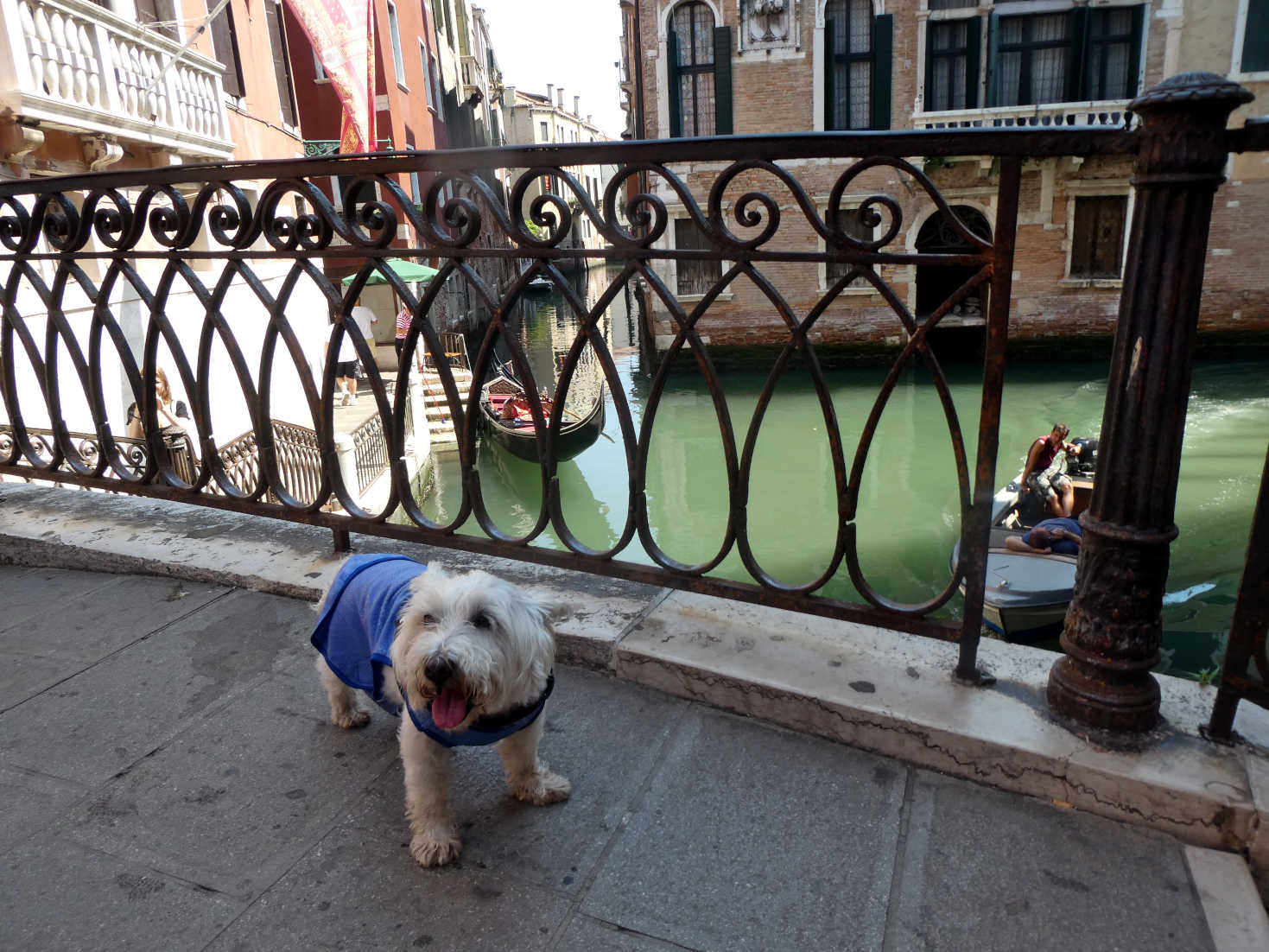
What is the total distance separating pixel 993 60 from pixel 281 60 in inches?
560

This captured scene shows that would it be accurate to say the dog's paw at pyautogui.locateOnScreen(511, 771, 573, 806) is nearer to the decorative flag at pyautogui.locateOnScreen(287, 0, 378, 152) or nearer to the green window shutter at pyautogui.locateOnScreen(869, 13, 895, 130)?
the decorative flag at pyautogui.locateOnScreen(287, 0, 378, 152)

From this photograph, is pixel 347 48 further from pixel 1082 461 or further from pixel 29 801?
pixel 29 801

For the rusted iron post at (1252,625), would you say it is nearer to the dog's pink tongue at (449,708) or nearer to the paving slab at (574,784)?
the paving slab at (574,784)

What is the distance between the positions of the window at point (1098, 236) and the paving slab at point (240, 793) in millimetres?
19731

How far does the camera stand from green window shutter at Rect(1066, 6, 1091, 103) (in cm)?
1731

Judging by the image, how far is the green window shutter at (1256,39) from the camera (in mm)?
16453

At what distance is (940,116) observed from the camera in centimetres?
1780

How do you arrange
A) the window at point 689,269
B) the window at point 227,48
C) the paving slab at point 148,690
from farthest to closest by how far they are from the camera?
the window at point 689,269
the window at point 227,48
the paving slab at point 148,690

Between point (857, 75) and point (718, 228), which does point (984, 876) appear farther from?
point (857, 75)

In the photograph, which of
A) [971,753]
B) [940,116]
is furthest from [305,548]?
[940,116]

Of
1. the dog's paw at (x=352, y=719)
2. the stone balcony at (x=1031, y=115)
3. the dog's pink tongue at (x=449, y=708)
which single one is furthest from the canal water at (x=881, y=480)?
the dog's pink tongue at (x=449, y=708)

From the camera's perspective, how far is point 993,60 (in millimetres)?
17766

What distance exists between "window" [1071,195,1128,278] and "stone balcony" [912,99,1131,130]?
5.20ft

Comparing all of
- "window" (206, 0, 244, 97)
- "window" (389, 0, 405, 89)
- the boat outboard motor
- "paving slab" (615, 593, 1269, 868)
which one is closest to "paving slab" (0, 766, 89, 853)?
"paving slab" (615, 593, 1269, 868)
